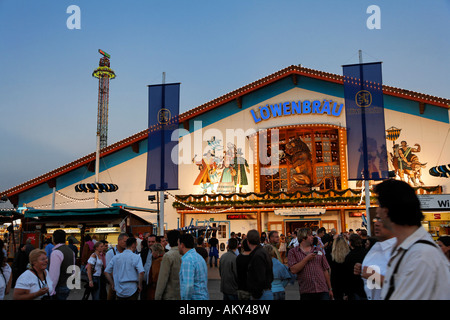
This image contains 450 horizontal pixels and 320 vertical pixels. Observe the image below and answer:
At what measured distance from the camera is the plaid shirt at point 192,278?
16.9 feet

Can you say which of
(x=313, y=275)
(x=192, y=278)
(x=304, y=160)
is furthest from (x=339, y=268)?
(x=304, y=160)

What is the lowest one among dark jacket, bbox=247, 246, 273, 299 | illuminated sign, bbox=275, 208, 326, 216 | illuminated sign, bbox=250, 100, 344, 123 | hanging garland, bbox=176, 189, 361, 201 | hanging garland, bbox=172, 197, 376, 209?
dark jacket, bbox=247, 246, 273, 299

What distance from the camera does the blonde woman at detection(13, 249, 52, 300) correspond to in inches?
193

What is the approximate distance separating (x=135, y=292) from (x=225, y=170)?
Result: 18094mm

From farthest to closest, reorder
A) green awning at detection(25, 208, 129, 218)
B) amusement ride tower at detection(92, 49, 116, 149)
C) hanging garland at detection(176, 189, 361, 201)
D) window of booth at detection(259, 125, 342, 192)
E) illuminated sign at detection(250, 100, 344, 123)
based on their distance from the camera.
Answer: amusement ride tower at detection(92, 49, 116, 149) < window of booth at detection(259, 125, 342, 192) < illuminated sign at detection(250, 100, 344, 123) < hanging garland at detection(176, 189, 361, 201) < green awning at detection(25, 208, 129, 218)

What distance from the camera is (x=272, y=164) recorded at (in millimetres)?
25188

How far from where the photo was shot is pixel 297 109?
24.9 meters

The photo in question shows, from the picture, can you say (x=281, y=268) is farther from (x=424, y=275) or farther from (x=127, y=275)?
(x=424, y=275)

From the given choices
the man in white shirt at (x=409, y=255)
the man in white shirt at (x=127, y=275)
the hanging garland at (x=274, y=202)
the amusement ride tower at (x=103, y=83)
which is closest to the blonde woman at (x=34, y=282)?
the man in white shirt at (x=127, y=275)

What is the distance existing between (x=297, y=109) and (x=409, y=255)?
23380 millimetres

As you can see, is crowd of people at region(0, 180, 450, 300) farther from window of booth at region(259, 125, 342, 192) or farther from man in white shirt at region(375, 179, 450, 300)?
window of booth at region(259, 125, 342, 192)

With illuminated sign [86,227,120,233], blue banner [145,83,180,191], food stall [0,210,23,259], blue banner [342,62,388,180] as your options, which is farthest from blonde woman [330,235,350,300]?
food stall [0,210,23,259]

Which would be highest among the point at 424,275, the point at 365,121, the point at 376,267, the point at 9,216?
the point at 365,121

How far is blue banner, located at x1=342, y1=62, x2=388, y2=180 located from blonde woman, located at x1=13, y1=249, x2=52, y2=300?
12.9m
